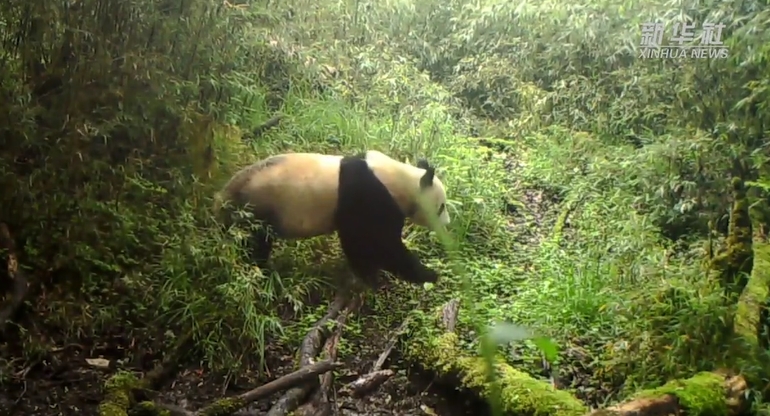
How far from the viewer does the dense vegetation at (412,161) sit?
4.92 ft

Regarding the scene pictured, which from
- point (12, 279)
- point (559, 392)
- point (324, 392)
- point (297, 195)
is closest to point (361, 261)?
point (297, 195)

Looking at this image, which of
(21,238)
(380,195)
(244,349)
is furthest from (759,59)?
(21,238)

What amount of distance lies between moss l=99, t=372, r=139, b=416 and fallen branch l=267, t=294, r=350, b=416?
0.91 feet

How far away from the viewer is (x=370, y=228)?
1650 mm

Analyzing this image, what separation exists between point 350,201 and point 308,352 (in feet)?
1.17

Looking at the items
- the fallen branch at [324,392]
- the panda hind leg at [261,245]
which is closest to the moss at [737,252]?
the fallen branch at [324,392]

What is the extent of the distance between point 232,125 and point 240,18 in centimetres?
25

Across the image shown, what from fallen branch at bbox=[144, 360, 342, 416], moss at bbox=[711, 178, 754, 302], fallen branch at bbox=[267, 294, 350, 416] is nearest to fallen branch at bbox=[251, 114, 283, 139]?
fallen branch at bbox=[267, 294, 350, 416]

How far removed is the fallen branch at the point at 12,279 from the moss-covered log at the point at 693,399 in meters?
1.17

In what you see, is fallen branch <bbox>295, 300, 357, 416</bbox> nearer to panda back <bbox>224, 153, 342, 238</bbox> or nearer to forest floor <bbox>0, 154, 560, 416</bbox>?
forest floor <bbox>0, 154, 560, 416</bbox>

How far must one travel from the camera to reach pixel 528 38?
1776 mm

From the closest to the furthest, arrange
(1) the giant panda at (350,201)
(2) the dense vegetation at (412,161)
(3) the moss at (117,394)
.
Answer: (3) the moss at (117,394)
(2) the dense vegetation at (412,161)
(1) the giant panda at (350,201)

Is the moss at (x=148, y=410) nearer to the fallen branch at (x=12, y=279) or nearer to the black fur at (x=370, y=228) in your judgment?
the fallen branch at (x=12, y=279)

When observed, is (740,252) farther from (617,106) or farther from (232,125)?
(232,125)
